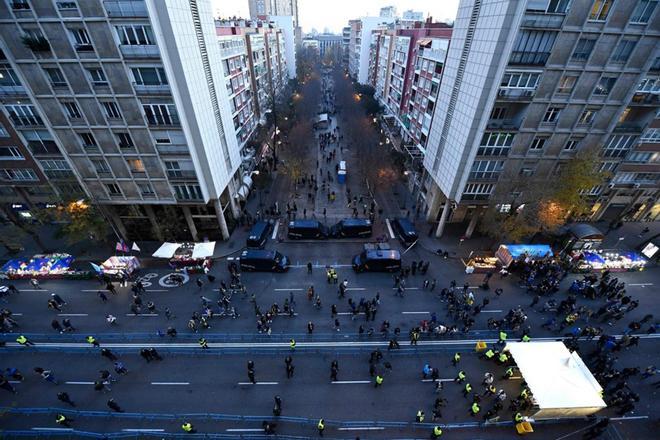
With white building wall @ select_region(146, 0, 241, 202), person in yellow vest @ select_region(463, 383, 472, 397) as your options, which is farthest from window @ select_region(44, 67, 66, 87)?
person in yellow vest @ select_region(463, 383, 472, 397)

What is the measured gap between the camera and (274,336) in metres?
23.7

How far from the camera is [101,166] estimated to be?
95.5 feet

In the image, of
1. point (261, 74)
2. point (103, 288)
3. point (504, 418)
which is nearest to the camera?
point (504, 418)

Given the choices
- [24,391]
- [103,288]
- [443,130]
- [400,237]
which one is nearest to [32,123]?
[103,288]

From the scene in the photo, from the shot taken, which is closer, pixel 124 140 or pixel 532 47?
pixel 532 47

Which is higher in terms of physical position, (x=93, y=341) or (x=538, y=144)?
(x=538, y=144)

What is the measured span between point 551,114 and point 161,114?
38.6 m

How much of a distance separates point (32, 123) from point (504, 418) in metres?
49.6

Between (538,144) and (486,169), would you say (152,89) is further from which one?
(538,144)

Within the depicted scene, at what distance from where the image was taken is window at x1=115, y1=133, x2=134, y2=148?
89.5 feet

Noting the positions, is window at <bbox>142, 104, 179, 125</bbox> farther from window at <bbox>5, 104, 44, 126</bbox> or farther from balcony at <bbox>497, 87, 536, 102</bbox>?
balcony at <bbox>497, 87, 536, 102</bbox>

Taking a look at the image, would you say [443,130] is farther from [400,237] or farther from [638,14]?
[638,14]

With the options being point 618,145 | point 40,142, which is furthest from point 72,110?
point 618,145

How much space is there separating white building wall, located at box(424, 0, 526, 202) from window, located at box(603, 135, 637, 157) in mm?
16319
